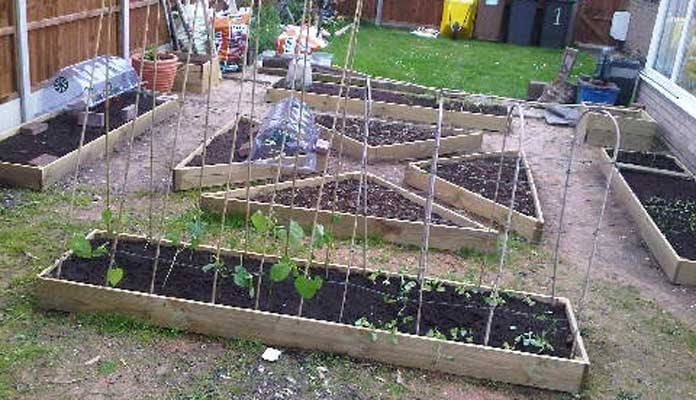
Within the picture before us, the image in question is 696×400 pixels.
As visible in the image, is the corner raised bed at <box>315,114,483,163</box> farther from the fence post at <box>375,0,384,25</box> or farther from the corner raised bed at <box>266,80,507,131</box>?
the fence post at <box>375,0,384,25</box>

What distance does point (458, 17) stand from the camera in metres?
16.0

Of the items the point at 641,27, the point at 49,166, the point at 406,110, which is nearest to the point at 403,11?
the point at 641,27

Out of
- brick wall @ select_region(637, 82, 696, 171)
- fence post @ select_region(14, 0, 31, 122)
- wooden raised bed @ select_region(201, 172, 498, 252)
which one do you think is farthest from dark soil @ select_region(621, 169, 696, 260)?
fence post @ select_region(14, 0, 31, 122)

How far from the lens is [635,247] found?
5754mm

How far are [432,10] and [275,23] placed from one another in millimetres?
5815

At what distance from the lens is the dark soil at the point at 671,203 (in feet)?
18.5

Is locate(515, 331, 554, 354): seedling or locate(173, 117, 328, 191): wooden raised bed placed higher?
locate(173, 117, 328, 191): wooden raised bed

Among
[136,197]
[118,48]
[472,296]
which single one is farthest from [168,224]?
[118,48]

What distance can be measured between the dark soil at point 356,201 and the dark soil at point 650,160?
2902 mm

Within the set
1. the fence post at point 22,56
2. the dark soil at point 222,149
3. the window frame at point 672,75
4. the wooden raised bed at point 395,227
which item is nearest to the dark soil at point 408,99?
the window frame at point 672,75

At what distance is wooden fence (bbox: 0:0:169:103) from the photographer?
662 cm

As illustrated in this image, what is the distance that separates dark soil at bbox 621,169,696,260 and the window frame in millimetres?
1113

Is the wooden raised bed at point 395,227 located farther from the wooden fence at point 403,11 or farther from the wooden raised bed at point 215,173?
the wooden fence at point 403,11

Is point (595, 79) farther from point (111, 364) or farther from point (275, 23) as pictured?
point (111, 364)
